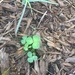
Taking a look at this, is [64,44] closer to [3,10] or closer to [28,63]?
[28,63]

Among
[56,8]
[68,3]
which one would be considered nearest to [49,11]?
[56,8]

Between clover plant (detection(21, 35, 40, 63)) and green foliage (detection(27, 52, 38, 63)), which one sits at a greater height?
clover plant (detection(21, 35, 40, 63))

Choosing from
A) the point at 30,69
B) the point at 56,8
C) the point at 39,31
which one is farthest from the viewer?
the point at 56,8

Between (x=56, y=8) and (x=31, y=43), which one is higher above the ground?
(x=56, y=8)

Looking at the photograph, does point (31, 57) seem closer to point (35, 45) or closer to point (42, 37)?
point (35, 45)

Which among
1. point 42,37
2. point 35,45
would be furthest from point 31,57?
point 42,37

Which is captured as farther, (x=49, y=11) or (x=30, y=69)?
(x=49, y=11)
